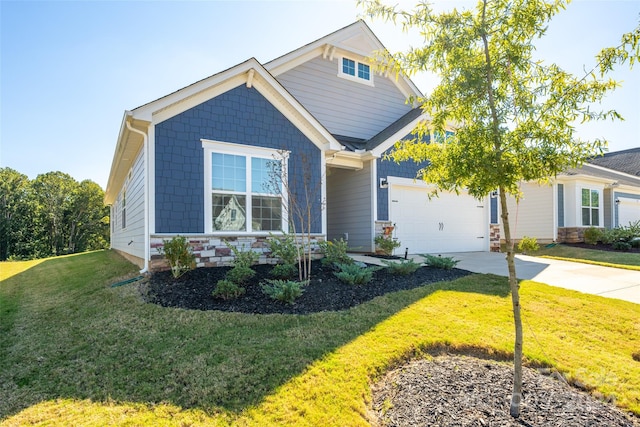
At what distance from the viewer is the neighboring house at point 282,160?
23.7 feet

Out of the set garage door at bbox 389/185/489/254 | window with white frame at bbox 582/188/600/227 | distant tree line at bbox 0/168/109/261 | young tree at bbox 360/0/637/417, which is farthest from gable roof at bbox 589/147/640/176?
distant tree line at bbox 0/168/109/261

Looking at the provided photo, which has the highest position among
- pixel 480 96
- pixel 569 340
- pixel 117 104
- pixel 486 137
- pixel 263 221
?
pixel 117 104

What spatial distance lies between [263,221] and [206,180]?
5.25 ft

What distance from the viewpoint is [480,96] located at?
3.18m

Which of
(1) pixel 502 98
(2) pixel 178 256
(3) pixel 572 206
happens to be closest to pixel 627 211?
(3) pixel 572 206

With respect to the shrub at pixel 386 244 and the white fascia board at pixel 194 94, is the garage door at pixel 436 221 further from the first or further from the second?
the white fascia board at pixel 194 94

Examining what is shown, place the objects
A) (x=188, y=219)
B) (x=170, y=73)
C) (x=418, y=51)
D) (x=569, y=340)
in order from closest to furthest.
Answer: (x=418, y=51) < (x=569, y=340) < (x=188, y=219) < (x=170, y=73)

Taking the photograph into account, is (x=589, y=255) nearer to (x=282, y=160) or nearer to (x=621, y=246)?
(x=621, y=246)

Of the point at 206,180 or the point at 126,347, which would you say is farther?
the point at 206,180

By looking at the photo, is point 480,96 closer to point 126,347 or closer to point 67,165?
point 126,347

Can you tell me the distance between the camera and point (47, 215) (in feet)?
95.9

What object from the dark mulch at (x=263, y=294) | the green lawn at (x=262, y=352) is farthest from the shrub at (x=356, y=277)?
the green lawn at (x=262, y=352)

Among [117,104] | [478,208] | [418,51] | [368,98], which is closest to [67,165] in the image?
[117,104]

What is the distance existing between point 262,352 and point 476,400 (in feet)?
7.02
